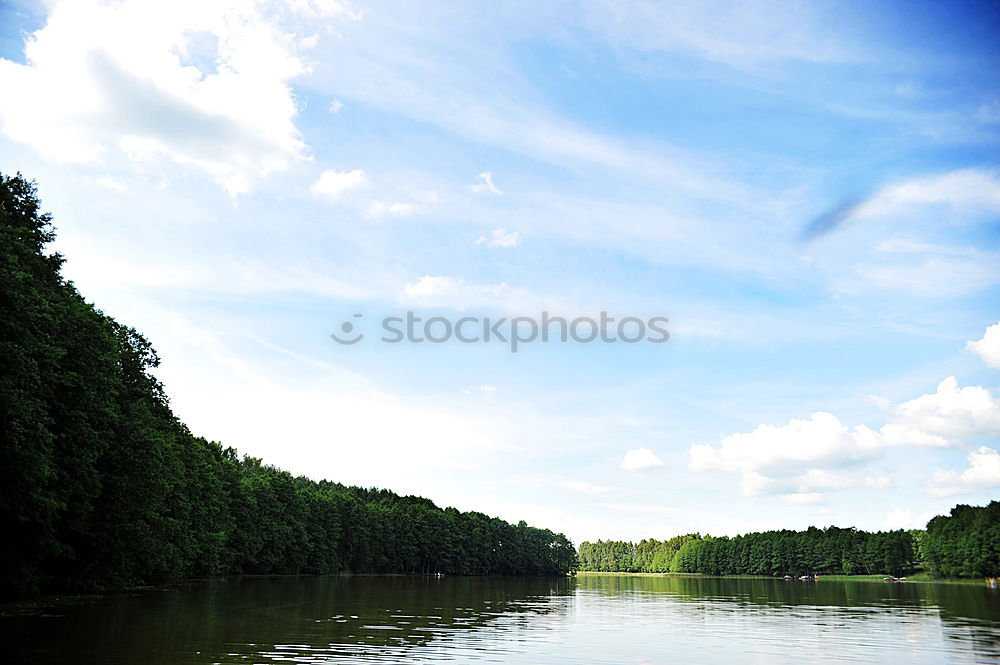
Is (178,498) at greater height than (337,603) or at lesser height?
greater

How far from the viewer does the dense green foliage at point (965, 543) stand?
148 m

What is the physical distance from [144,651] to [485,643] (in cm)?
1508

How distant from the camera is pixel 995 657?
31.2m

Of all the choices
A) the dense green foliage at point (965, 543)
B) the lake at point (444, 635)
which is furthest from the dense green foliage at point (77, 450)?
the dense green foliage at point (965, 543)

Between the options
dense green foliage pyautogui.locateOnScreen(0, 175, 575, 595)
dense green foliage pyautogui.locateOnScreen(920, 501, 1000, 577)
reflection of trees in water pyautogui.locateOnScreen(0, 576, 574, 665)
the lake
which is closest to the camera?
reflection of trees in water pyautogui.locateOnScreen(0, 576, 574, 665)

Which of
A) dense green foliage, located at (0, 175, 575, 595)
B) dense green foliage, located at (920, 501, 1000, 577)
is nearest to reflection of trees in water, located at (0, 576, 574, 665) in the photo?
dense green foliage, located at (0, 175, 575, 595)

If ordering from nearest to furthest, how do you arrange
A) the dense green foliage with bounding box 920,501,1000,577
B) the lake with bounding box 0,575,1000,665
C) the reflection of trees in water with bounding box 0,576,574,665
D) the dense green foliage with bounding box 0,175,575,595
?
the reflection of trees in water with bounding box 0,576,574,665 < the lake with bounding box 0,575,1000,665 < the dense green foliage with bounding box 0,175,575,595 < the dense green foliage with bounding box 920,501,1000,577

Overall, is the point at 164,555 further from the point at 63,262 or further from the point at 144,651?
the point at 144,651

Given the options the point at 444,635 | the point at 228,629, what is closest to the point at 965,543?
the point at 444,635

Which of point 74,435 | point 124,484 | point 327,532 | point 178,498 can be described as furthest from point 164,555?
point 327,532

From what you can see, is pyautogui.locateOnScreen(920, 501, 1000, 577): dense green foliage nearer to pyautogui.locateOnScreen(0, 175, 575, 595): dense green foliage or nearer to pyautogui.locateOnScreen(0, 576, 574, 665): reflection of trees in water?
pyautogui.locateOnScreen(0, 576, 574, 665): reflection of trees in water

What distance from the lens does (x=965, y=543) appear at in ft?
512

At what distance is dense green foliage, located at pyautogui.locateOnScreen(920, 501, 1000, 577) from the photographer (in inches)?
5837

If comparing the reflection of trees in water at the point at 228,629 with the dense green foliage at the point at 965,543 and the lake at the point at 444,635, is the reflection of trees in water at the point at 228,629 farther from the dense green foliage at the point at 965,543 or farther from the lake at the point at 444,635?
the dense green foliage at the point at 965,543
